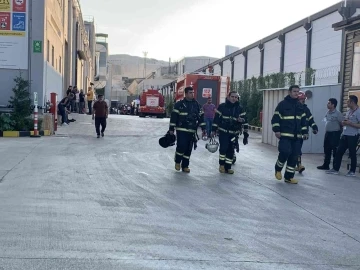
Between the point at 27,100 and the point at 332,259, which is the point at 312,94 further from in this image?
the point at 332,259

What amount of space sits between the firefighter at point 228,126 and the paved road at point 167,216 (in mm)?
368

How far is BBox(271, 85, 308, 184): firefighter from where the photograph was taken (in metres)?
10.4

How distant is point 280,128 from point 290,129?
8.0 inches

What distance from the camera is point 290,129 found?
34.1 feet

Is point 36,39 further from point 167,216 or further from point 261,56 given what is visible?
point 261,56

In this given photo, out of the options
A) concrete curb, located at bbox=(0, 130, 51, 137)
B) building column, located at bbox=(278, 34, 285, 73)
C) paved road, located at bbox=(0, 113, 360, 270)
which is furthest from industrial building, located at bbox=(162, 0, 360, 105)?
concrete curb, located at bbox=(0, 130, 51, 137)

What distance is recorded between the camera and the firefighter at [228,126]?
11320 mm

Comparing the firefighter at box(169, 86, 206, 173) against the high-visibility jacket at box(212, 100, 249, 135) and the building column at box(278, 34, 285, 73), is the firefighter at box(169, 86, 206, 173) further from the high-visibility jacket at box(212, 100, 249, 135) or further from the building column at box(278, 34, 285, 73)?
the building column at box(278, 34, 285, 73)

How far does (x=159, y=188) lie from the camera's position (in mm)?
9273

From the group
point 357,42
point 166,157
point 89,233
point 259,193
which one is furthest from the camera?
point 357,42

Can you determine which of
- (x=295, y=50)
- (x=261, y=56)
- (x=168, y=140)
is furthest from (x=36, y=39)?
(x=261, y=56)

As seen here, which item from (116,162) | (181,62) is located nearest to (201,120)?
(116,162)

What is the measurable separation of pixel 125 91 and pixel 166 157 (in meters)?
85.3

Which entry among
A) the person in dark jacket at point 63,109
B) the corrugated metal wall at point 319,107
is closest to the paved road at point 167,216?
the corrugated metal wall at point 319,107
